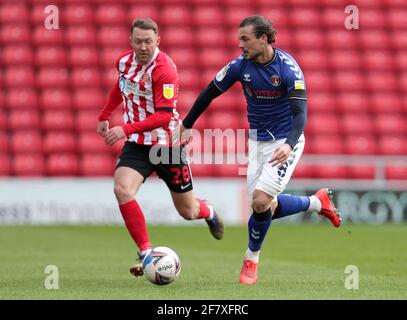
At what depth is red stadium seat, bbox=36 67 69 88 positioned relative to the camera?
59.7 ft

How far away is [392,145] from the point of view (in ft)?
59.2

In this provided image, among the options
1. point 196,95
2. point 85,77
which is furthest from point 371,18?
point 85,77

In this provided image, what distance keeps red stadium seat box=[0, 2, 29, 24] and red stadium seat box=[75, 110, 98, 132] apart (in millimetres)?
2571

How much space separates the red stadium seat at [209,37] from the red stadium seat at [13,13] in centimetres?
331

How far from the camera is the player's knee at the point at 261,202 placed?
755cm

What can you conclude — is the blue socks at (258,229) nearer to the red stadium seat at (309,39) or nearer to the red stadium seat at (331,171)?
the red stadium seat at (331,171)

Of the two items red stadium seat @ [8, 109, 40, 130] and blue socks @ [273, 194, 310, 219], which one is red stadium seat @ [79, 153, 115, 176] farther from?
blue socks @ [273, 194, 310, 219]

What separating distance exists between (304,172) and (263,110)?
9580mm

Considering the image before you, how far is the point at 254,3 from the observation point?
20.0m

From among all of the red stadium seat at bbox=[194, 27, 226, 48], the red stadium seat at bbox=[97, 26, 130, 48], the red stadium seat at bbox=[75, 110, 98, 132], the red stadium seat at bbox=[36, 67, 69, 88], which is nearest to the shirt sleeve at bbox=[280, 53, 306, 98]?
the red stadium seat at bbox=[75, 110, 98, 132]

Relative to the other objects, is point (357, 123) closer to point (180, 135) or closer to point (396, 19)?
point (396, 19)

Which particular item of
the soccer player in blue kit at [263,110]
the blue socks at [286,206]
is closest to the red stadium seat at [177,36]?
the blue socks at [286,206]

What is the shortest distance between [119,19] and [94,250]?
9394 mm
